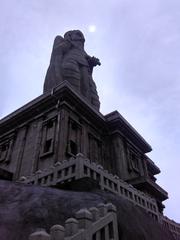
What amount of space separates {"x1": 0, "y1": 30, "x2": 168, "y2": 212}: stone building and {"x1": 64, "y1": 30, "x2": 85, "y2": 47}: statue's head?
9894 mm

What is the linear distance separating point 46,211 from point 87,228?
190 centimetres

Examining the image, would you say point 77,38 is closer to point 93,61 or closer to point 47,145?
point 93,61

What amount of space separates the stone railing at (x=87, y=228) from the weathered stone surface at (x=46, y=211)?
3.71 ft

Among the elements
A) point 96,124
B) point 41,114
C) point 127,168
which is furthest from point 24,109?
point 127,168

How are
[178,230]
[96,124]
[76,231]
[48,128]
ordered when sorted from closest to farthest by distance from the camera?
[76,231], [178,230], [48,128], [96,124]

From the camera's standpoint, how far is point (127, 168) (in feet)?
62.4

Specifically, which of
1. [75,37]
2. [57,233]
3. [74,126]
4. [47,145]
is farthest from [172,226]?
[75,37]

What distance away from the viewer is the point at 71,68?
2272 cm

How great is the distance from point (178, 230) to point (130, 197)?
4.01 meters

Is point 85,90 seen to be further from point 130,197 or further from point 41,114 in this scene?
point 130,197

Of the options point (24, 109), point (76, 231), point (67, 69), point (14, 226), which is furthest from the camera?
point (67, 69)

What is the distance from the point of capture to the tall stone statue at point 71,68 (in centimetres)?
2208

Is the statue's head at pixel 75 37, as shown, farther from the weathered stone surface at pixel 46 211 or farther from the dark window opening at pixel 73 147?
the weathered stone surface at pixel 46 211

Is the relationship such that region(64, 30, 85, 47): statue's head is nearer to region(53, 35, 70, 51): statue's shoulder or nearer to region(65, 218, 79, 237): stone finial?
region(53, 35, 70, 51): statue's shoulder
